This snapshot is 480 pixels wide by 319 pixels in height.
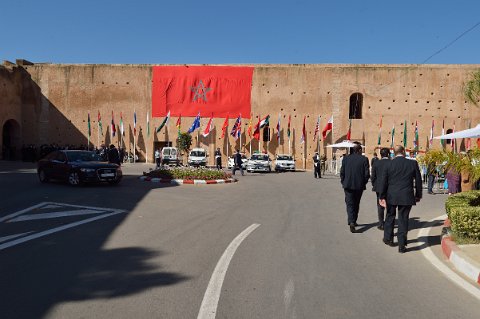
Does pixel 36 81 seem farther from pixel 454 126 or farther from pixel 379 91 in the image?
pixel 454 126

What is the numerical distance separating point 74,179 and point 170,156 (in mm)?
20227

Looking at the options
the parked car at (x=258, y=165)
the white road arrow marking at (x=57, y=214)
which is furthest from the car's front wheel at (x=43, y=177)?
the parked car at (x=258, y=165)

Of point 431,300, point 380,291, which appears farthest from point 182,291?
point 431,300

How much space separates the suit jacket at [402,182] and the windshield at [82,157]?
12.6 meters

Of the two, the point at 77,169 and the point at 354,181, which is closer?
the point at 354,181

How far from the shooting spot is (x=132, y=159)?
40.5m

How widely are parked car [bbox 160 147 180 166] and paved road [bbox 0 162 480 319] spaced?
25295 mm

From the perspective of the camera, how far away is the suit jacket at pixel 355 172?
8570mm

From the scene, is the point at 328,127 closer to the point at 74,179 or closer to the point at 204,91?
the point at 204,91

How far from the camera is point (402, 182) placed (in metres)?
7.03

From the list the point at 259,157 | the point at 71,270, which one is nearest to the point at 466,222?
the point at 71,270

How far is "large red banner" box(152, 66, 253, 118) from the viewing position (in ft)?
135

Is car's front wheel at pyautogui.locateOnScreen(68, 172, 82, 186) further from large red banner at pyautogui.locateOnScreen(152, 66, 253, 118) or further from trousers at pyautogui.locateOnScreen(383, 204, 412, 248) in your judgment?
large red banner at pyautogui.locateOnScreen(152, 66, 253, 118)

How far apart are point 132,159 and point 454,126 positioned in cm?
2907
